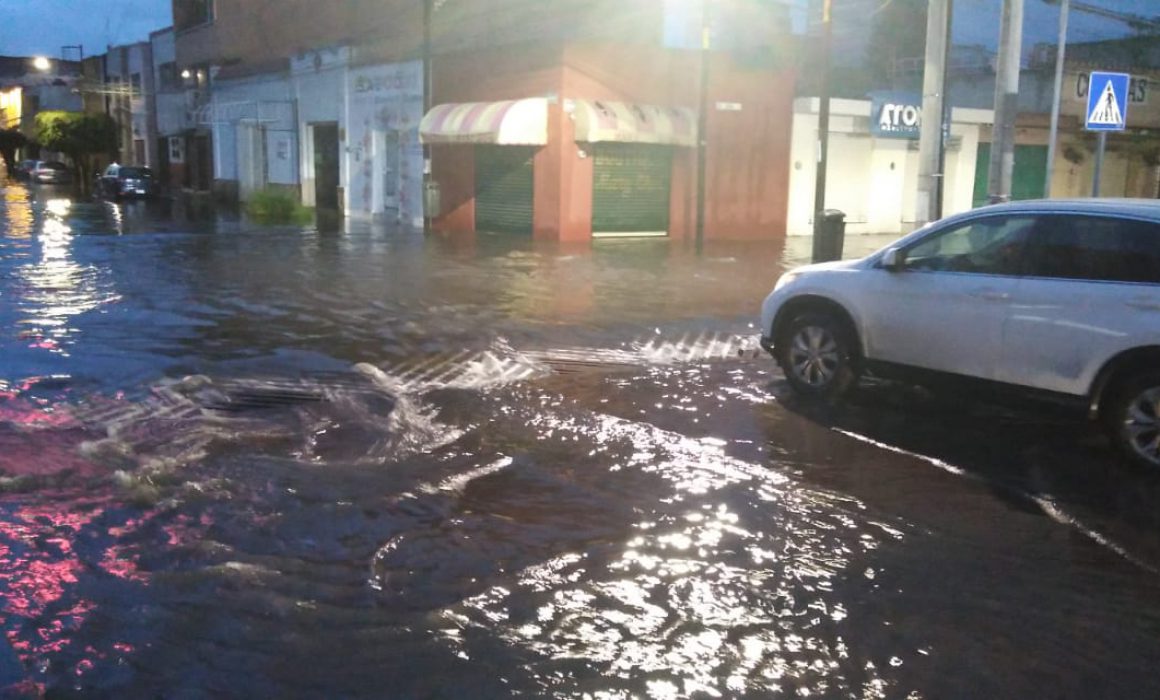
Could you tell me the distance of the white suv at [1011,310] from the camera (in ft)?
22.5

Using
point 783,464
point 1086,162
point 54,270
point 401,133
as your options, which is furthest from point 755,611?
point 1086,162

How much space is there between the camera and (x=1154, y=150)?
35969 mm

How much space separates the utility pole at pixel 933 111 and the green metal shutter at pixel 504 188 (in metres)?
13.1

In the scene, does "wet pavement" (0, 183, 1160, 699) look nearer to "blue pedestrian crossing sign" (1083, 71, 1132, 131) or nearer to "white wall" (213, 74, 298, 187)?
"blue pedestrian crossing sign" (1083, 71, 1132, 131)

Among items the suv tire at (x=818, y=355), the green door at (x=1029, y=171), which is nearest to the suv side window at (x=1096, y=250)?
the suv tire at (x=818, y=355)

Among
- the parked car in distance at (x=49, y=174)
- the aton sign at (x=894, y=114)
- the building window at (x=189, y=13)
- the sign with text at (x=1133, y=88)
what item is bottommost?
the parked car in distance at (x=49, y=174)

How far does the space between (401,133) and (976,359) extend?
26007 millimetres

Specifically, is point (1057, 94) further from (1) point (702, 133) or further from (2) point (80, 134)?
(2) point (80, 134)

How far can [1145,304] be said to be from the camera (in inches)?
265

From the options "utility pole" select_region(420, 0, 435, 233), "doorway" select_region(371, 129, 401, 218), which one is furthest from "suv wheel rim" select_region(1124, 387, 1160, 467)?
"doorway" select_region(371, 129, 401, 218)

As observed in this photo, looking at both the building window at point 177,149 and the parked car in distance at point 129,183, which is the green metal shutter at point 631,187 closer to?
the parked car in distance at point 129,183

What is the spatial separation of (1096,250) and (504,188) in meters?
21.2

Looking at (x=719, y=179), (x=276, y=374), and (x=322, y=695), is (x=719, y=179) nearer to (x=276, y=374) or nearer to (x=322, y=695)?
(x=276, y=374)

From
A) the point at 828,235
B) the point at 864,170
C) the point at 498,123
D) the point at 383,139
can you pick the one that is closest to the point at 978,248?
the point at 828,235
